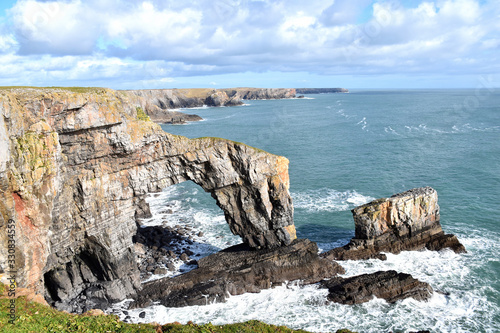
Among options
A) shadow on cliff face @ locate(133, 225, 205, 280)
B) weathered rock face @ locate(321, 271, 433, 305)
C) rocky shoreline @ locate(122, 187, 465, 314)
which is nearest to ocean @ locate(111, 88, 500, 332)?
weathered rock face @ locate(321, 271, 433, 305)

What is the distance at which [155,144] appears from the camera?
28.2 m

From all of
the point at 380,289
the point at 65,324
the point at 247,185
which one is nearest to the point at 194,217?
the point at 247,185

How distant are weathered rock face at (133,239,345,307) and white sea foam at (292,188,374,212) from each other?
50.5ft

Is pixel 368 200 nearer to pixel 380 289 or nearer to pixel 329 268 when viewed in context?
pixel 329 268

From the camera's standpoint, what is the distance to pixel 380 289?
2797 centimetres

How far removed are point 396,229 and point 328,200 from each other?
1504 centimetres

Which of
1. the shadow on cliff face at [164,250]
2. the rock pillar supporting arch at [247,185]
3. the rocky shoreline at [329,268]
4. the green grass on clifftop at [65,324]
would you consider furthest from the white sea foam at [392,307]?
the green grass on clifftop at [65,324]

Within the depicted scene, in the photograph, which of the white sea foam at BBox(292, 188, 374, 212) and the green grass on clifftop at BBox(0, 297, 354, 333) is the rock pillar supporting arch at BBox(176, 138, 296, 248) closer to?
the green grass on clifftop at BBox(0, 297, 354, 333)

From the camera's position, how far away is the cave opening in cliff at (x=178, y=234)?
33.8 metres

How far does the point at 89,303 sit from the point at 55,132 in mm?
13230

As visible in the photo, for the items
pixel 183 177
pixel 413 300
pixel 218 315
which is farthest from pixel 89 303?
pixel 413 300

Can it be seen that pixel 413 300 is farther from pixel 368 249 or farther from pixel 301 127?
pixel 301 127

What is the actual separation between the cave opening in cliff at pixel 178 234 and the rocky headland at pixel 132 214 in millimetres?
287

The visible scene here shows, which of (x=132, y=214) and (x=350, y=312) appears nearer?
(x=350, y=312)
